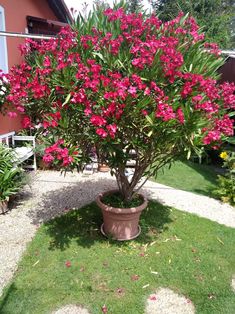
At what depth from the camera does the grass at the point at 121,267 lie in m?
2.83

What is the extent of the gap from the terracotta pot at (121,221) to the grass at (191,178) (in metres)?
1.79

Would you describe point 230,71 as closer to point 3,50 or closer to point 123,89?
point 3,50

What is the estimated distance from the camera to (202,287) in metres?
3.05

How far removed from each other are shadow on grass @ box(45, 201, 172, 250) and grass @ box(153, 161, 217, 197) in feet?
3.62

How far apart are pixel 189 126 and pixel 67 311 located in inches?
82.3

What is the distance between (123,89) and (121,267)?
203 centimetres

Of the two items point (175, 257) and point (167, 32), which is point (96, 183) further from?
point (167, 32)

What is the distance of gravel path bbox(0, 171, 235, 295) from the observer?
369 centimetres

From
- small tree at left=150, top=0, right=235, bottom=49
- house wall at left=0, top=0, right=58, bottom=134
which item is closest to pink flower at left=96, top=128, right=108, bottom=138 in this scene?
house wall at left=0, top=0, right=58, bottom=134

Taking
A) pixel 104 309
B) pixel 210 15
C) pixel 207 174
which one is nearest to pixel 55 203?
pixel 104 309

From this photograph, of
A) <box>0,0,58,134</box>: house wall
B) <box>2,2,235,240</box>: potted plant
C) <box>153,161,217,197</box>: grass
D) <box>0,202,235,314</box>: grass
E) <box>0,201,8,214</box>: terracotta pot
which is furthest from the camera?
<box>0,0,58,134</box>: house wall

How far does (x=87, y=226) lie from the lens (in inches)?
164

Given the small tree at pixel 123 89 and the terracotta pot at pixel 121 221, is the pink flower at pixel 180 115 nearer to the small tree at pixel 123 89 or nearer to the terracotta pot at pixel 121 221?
the small tree at pixel 123 89

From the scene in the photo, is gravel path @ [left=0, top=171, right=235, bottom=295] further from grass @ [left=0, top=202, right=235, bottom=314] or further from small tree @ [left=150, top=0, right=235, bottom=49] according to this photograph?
small tree @ [left=150, top=0, right=235, bottom=49]
